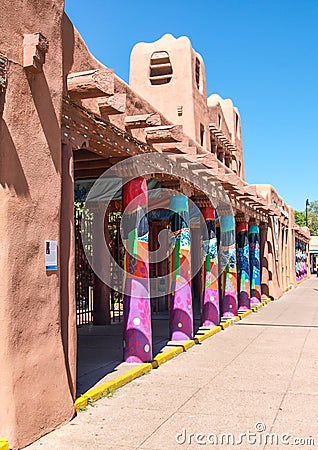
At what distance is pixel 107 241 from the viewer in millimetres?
12672

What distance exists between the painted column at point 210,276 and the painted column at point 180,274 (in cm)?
205

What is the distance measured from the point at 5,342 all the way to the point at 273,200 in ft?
59.8

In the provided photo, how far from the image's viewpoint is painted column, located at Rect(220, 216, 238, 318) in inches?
543

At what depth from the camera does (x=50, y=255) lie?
5223mm

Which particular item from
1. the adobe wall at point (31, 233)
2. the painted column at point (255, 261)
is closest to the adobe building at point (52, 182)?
the adobe wall at point (31, 233)

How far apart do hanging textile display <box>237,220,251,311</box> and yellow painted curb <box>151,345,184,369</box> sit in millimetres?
6709

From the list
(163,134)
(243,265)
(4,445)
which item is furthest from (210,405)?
(243,265)

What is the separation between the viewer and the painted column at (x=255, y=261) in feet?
56.6

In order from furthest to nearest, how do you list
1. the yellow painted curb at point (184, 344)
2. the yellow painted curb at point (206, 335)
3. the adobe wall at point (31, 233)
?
the yellow painted curb at point (206, 335)
the yellow painted curb at point (184, 344)
the adobe wall at point (31, 233)

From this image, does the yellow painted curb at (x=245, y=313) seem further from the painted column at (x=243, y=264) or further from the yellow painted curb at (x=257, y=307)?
the yellow painted curb at (x=257, y=307)

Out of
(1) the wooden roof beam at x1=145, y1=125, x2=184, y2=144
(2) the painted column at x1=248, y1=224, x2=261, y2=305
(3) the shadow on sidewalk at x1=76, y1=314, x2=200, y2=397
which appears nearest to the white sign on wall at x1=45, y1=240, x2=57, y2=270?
(3) the shadow on sidewalk at x1=76, y1=314, x2=200, y2=397

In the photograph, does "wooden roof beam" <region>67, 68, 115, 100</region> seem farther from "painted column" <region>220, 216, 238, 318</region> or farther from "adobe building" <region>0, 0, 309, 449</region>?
"painted column" <region>220, 216, 238, 318</region>

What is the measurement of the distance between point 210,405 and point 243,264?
1053 centimetres

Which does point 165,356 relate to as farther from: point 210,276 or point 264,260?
point 264,260
